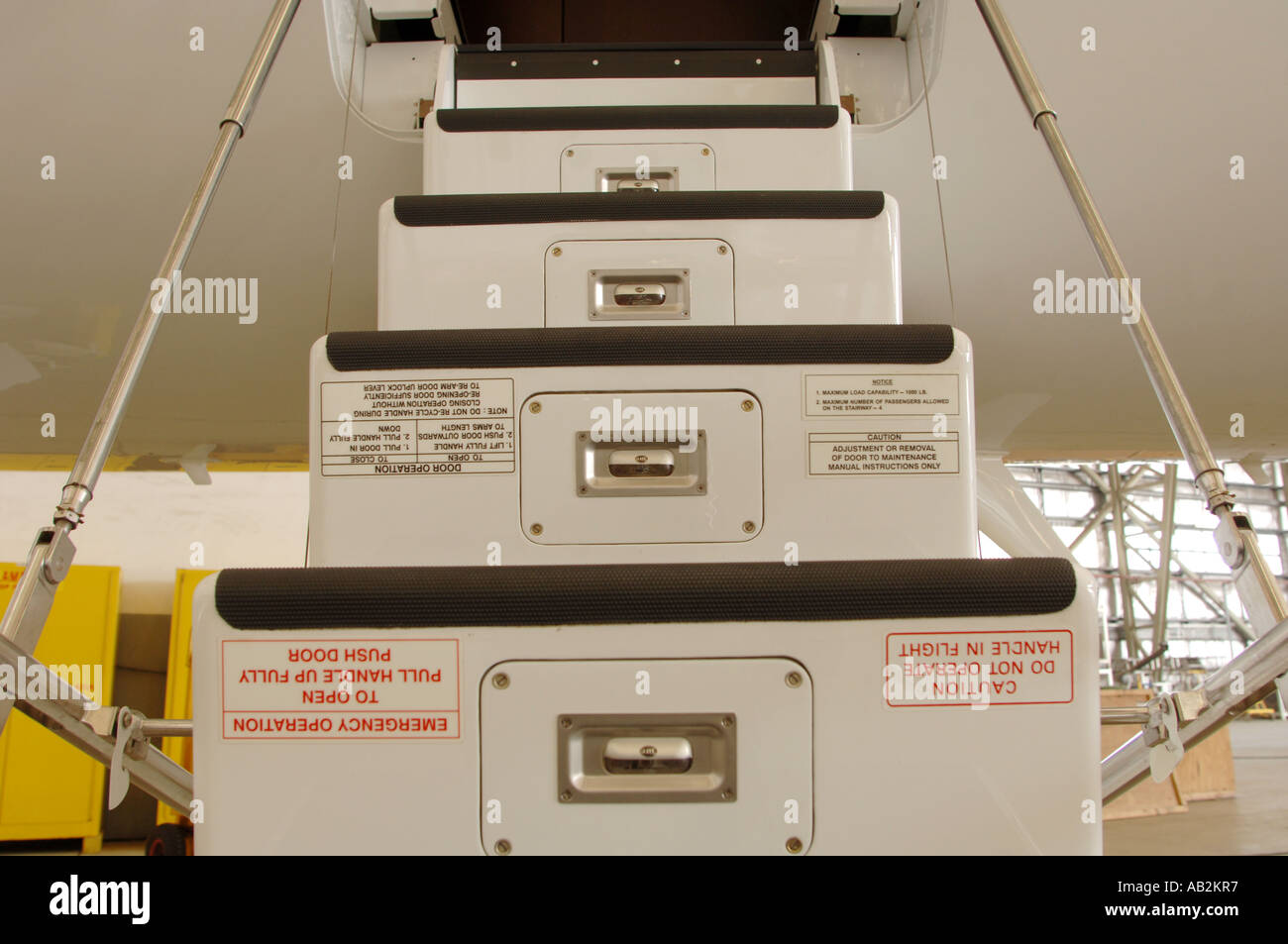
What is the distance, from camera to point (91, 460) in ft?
2.19

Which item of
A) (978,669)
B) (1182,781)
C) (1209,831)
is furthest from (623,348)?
(1182,781)

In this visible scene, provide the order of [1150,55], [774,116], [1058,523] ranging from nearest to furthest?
[774,116] < [1150,55] < [1058,523]

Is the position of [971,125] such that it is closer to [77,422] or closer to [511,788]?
[511,788]

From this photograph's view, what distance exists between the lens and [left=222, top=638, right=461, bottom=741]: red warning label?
20.5 inches

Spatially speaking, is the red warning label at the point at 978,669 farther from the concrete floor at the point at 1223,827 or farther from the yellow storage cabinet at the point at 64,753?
the yellow storage cabinet at the point at 64,753

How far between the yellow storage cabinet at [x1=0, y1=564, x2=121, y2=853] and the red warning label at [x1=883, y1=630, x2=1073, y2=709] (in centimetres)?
298

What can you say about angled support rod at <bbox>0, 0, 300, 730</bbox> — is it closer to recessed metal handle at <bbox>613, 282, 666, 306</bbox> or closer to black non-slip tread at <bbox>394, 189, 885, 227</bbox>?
black non-slip tread at <bbox>394, 189, 885, 227</bbox>

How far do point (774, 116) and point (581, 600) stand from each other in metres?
0.65

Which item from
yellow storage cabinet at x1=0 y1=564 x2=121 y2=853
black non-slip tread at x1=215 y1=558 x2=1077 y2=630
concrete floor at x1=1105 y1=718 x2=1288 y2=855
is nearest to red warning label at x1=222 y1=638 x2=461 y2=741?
black non-slip tread at x1=215 y1=558 x2=1077 y2=630

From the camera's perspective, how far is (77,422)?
203cm

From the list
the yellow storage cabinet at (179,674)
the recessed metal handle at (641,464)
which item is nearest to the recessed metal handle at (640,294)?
the recessed metal handle at (641,464)

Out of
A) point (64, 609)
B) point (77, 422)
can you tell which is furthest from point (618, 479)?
point (64, 609)
